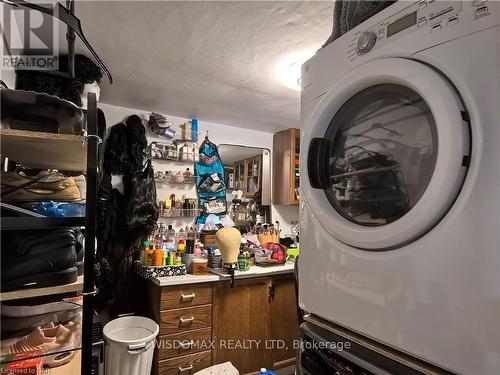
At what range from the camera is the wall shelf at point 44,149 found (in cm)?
80

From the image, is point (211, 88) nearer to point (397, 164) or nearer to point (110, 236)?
point (110, 236)

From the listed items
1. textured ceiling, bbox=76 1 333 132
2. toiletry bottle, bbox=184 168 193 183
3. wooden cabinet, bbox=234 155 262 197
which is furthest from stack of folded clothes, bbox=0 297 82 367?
wooden cabinet, bbox=234 155 262 197

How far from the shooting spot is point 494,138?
500 millimetres

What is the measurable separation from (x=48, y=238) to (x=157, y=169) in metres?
1.73

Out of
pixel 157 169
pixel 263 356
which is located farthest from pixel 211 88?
pixel 263 356

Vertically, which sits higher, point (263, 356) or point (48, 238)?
point (48, 238)

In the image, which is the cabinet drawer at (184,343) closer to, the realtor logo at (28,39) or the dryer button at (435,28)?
the realtor logo at (28,39)

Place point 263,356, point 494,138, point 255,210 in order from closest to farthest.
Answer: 1. point 494,138
2. point 263,356
3. point 255,210

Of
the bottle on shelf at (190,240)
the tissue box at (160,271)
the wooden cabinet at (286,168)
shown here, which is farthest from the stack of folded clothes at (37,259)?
the wooden cabinet at (286,168)

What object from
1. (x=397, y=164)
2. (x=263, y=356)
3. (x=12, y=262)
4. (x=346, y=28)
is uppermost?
(x=346, y=28)

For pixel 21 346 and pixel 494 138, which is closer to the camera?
pixel 494 138

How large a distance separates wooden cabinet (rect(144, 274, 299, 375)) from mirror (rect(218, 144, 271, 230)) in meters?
0.91

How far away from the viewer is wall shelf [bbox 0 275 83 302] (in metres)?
0.76

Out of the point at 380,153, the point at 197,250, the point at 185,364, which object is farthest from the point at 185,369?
the point at 380,153
